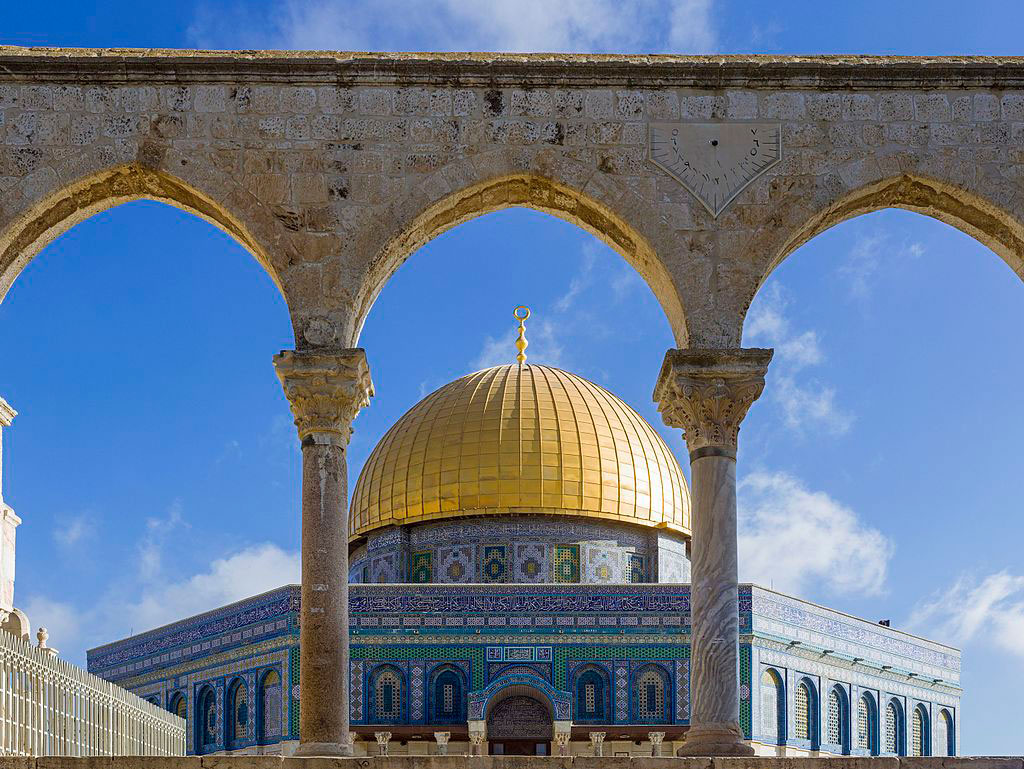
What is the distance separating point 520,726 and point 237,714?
18.2 feet

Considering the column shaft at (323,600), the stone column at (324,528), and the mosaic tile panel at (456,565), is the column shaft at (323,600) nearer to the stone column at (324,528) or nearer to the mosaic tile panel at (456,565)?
the stone column at (324,528)

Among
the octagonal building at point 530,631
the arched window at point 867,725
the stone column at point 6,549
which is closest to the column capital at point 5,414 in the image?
the stone column at point 6,549

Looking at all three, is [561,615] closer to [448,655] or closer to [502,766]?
[448,655]

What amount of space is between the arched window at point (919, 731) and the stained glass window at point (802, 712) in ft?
10.8

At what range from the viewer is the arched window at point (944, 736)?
120ft

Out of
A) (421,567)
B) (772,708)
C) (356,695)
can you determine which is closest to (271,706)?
(356,695)

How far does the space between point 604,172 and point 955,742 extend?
26.8 metres

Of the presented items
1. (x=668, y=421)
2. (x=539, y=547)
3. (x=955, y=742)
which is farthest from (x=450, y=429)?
(x=668, y=421)

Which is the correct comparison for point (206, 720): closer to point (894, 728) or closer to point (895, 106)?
point (894, 728)

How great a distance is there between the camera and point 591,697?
32562mm

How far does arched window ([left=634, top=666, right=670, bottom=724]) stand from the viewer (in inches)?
1270

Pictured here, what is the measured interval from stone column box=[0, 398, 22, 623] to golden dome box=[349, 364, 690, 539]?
21161mm

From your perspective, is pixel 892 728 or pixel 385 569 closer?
pixel 892 728

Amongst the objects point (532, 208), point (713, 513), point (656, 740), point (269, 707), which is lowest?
point (656, 740)
